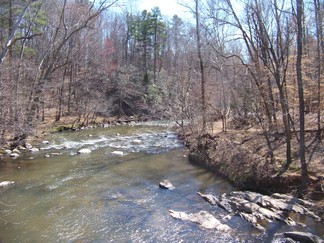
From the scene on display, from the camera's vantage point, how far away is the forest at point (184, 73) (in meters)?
12.2

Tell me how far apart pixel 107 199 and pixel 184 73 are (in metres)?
12.8

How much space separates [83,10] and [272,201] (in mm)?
17281

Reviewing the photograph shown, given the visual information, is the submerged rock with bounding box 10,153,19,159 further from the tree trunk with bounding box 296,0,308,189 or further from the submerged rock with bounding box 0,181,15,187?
the tree trunk with bounding box 296,0,308,189

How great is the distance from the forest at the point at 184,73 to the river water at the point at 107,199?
223 centimetres

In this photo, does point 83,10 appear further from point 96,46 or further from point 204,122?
point 96,46

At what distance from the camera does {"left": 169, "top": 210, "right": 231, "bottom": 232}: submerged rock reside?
8.07 metres

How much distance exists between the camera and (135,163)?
1524 centimetres

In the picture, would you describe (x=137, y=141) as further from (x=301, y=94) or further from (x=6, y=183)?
(x=301, y=94)

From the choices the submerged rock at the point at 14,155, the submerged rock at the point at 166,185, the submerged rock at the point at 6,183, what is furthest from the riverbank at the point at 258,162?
the submerged rock at the point at 14,155

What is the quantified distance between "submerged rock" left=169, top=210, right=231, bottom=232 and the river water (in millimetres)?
221

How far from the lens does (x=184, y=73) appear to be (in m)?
20.9

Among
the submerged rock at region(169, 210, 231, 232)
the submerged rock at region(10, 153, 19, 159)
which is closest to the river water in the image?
the submerged rock at region(169, 210, 231, 232)

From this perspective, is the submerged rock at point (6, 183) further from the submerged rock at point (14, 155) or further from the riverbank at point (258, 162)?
the riverbank at point (258, 162)

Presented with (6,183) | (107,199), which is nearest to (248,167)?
(107,199)
